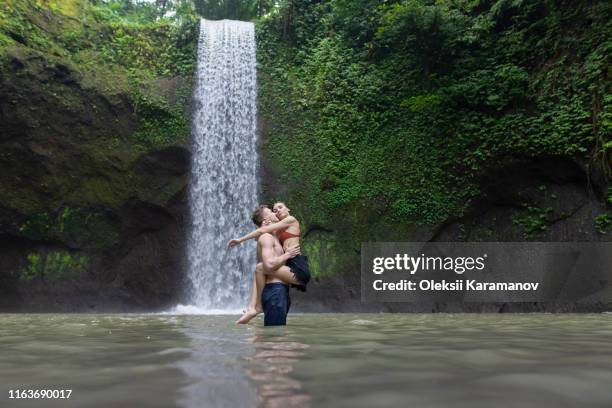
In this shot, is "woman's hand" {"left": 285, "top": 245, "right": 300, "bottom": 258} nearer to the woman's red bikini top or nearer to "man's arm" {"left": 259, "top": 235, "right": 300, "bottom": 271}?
"man's arm" {"left": 259, "top": 235, "right": 300, "bottom": 271}

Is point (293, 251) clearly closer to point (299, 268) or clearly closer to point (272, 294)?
point (299, 268)

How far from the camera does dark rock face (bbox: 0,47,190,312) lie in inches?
561

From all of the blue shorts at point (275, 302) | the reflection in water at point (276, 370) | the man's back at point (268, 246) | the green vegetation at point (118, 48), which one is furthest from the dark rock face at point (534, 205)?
the reflection in water at point (276, 370)

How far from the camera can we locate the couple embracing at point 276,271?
18.0ft

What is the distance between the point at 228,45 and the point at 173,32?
2065mm

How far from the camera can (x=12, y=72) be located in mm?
14148

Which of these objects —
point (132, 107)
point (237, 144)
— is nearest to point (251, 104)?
point (237, 144)

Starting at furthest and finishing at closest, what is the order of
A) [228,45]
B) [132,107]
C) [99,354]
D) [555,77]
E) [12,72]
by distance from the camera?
[228,45]
[132,107]
[12,72]
[555,77]
[99,354]

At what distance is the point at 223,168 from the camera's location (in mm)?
15445

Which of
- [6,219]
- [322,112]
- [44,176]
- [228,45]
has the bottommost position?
[6,219]

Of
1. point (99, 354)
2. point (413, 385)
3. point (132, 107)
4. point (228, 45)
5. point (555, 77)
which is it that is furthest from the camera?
point (228, 45)

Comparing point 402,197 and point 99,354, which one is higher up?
point 402,197

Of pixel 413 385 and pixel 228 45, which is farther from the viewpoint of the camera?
pixel 228 45

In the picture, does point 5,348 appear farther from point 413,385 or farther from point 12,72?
point 12,72
